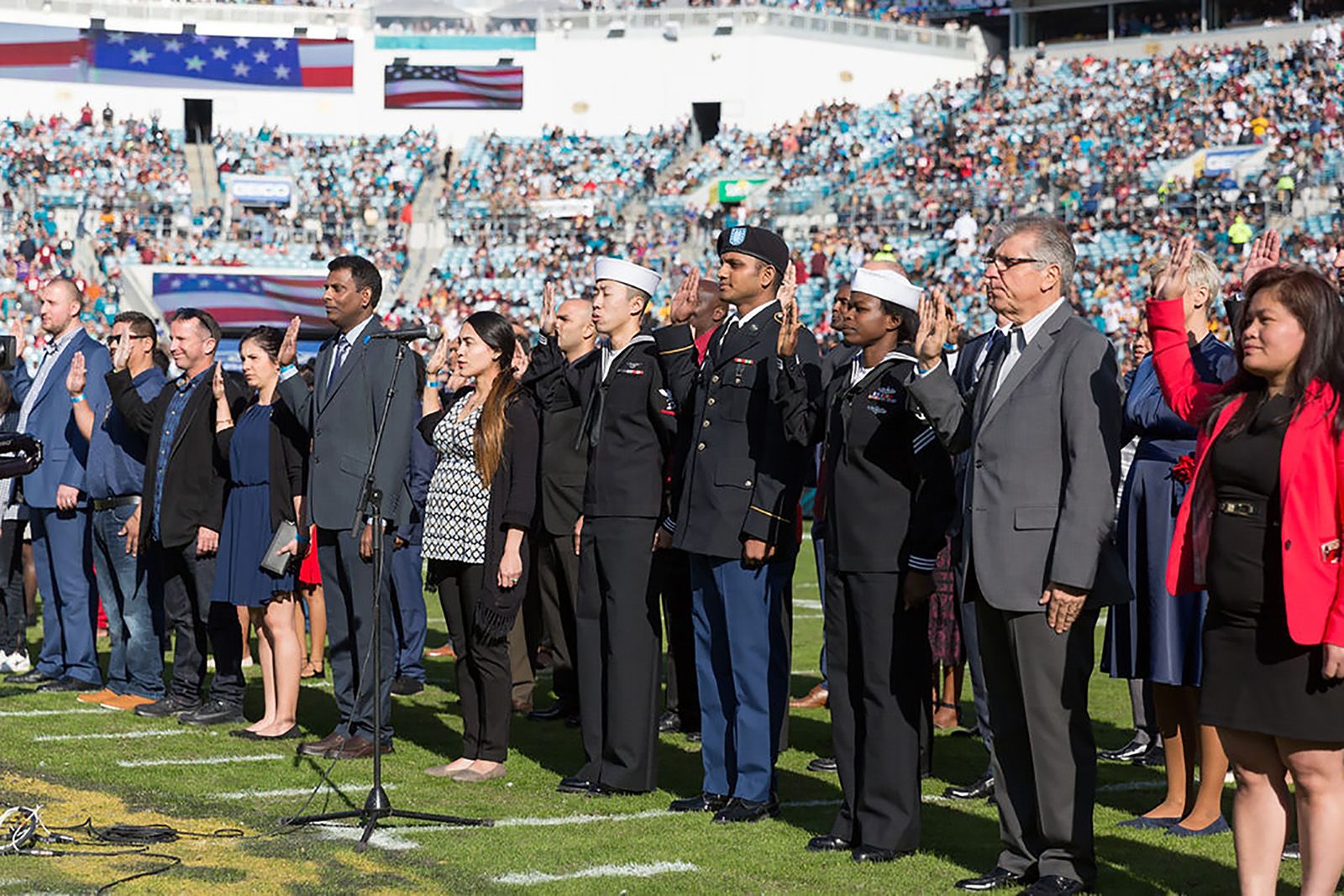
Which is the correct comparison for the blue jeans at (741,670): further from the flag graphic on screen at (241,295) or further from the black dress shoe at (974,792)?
the flag graphic on screen at (241,295)

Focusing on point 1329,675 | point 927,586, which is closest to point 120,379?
point 927,586

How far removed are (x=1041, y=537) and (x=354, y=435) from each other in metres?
3.74

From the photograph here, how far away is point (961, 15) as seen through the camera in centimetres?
5372

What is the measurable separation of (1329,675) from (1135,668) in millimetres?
2310

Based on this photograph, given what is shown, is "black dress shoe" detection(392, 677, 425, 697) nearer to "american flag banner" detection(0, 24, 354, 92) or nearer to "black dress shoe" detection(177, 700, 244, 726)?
"black dress shoe" detection(177, 700, 244, 726)

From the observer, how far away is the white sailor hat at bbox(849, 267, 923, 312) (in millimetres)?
6469

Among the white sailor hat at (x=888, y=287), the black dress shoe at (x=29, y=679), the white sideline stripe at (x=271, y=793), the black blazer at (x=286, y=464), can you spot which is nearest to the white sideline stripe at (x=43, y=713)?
the black dress shoe at (x=29, y=679)

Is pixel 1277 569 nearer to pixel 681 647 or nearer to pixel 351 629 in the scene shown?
pixel 351 629

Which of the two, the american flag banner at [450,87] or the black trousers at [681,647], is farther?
the american flag banner at [450,87]

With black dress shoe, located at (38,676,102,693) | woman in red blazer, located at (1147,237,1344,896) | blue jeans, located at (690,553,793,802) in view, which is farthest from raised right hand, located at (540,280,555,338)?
woman in red blazer, located at (1147,237,1344,896)

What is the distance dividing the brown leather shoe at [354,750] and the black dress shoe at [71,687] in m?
2.80

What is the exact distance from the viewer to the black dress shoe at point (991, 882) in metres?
5.84

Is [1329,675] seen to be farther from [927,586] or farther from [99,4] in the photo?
[99,4]

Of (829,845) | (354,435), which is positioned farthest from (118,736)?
(829,845)
